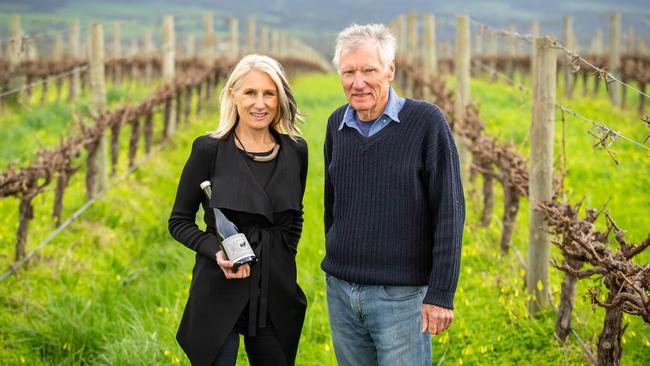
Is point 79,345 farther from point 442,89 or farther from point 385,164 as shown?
point 442,89

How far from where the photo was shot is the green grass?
13.1 feet

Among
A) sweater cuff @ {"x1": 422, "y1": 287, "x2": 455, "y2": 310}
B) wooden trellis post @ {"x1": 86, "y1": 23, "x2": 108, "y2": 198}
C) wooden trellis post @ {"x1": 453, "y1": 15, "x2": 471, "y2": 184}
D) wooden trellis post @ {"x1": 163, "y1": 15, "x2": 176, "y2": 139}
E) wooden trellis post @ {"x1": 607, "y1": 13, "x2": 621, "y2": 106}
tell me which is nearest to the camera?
sweater cuff @ {"x1": 422, "y1": 287, "x2": 455, "y2": 310}

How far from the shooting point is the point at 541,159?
413 centimetres

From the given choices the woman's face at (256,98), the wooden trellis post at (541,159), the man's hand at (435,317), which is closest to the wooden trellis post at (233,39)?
the wooden trellis post at (541,159)

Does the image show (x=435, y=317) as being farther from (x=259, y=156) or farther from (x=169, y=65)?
(x=169, y=65)

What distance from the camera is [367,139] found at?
8.26ft

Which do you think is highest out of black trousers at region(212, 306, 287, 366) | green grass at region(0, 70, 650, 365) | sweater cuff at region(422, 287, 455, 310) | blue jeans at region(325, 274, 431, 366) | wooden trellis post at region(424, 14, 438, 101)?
wooden trellis post at region(424, 14, 438, 101)

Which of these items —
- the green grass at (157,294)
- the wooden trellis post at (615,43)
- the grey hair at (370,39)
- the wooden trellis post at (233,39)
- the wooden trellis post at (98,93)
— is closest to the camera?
the grey hair at (370,39)

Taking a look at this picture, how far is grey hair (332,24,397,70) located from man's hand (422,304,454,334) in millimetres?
879

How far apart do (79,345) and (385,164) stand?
2.81 m

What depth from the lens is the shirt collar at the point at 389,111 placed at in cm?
248

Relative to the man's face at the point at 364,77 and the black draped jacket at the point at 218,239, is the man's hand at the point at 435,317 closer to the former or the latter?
the black draped jacket at the point at 218,239

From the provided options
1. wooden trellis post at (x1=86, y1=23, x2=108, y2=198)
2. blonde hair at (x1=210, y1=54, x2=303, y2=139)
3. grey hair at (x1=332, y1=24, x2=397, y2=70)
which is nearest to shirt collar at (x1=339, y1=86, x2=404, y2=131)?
grey hair at (x1=332, y1=24, x2=397, y2=70)

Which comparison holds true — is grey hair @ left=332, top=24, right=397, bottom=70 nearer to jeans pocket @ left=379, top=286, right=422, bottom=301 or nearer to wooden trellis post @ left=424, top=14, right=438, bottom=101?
jeans pocket @ left=379, top=286, right=422, bottom=301
